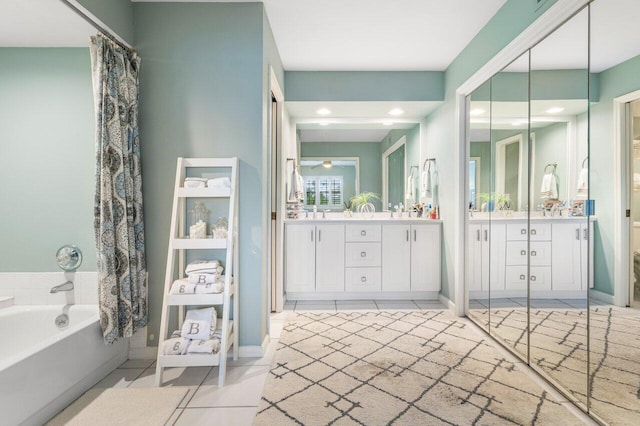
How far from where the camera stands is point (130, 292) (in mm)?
2283

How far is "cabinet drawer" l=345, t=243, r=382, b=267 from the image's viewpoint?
12.7 feet

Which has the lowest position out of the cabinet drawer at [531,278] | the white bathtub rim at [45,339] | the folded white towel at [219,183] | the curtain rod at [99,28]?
the white bathtub rim at [45,339]

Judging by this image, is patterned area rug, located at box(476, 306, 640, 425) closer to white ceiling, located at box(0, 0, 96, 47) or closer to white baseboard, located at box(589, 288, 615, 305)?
white baseboard, located at box(589, 288, 615, 305)

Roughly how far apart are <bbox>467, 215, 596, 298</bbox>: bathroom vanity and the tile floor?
1.83 meters

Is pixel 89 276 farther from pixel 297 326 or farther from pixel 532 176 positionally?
pixel 532 176

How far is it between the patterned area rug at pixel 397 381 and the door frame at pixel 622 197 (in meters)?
0.75

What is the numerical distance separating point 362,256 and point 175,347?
7.29 ft

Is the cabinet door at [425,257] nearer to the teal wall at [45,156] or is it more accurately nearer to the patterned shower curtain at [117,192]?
the patterned shower curtain at [117,192]

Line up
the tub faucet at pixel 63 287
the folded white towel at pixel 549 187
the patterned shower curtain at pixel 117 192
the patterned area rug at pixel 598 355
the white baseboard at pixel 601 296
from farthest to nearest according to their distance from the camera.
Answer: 1. the tub faucet at pixel 63 287
2. the patterned shower curtain at pixel 117 192
3. the folded white towel at pixel 549 187
4. the white baseboard at pixel 601 296
5. the patterned area rug at pixel 598 355

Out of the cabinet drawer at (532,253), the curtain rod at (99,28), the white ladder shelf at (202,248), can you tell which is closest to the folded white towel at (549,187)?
the cabinet drawer at (532,253)

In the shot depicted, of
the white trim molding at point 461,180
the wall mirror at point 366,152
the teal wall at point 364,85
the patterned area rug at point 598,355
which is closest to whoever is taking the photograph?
the patterned area rug at point 598,355

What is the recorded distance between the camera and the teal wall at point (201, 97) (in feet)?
8.18

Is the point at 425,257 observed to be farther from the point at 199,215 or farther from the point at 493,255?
the point at 199,215

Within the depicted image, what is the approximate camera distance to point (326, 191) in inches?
170
